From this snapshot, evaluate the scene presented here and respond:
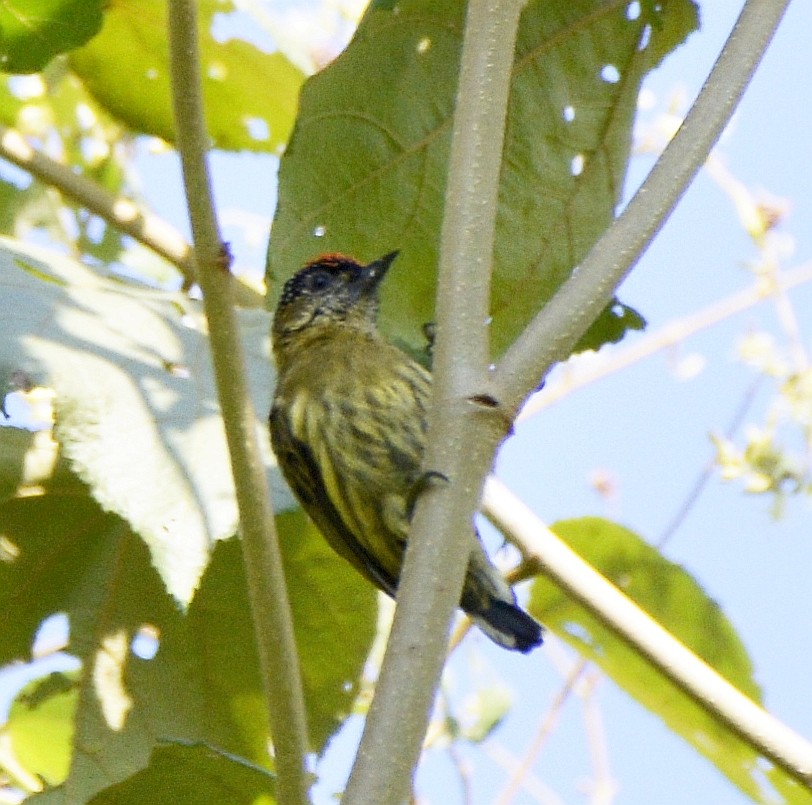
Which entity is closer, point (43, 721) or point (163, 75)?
point (43, 721)

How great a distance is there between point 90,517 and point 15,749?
56 centimetres

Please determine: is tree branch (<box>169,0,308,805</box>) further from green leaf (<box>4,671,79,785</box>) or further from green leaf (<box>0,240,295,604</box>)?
green leaf (<box>4,671,79,785</box>)

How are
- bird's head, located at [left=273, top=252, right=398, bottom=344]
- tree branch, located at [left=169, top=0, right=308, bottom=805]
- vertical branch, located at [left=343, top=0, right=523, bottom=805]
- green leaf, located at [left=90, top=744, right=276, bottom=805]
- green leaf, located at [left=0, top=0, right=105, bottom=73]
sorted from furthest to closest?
bird's head, located at [left=273, top=252, right=398, bottom=344] → green leaf, located at [left=0, top=0, right=105, bottom=73] → green leaf, located at [left=90, top=744, right=276, bottom=805] → tree branch, located at [left=169, top=0, right=308, bottom=805] → vertical branch, located at [left=343, top=0, right=523, bottom=805]

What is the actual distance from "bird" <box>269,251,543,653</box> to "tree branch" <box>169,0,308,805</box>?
112 centimetres

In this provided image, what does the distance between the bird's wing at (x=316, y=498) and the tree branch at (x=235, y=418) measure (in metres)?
Result: 1.27

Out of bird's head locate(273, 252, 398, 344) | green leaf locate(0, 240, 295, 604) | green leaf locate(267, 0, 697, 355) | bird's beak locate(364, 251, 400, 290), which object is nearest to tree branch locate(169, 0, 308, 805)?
green leaf locate(0, 240, 295, 604)

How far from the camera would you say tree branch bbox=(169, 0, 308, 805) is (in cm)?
203

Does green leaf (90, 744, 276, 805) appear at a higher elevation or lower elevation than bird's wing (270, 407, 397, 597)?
lower

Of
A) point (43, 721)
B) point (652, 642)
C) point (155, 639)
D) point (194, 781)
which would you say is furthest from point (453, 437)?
point (43, 721)

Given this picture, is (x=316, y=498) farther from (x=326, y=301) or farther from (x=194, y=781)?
(x=194, y=781)

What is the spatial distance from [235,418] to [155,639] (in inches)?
52.3

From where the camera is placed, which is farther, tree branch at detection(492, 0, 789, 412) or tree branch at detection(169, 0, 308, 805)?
tree branch at detection(169, 0, 308, 805)

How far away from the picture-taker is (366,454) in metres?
3.43

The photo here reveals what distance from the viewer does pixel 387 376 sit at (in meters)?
3.63
